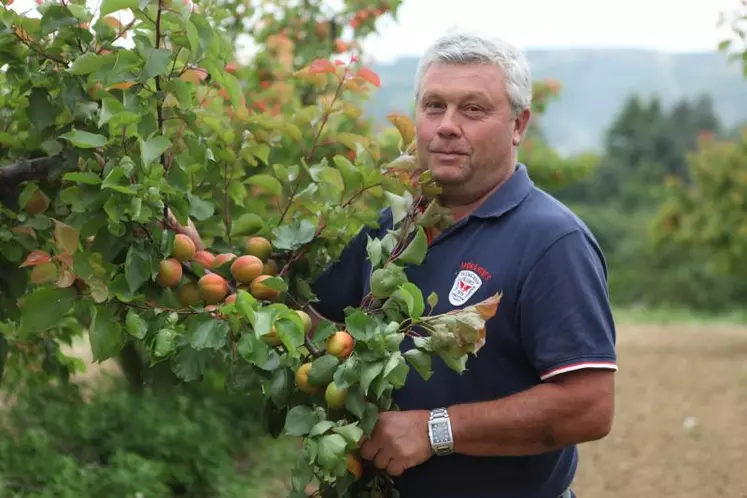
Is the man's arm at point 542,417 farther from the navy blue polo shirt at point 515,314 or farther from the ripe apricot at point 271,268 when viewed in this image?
the ripe apricot at point 271,268

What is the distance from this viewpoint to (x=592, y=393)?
2250 millimetres

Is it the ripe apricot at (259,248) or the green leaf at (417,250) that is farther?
the ripe apricot at (259,248)

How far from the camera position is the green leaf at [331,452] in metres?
2.07

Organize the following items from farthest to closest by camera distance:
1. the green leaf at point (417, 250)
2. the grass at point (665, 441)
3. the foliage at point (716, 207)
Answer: the foliage at point (716, 207), the grass at point (665, 441), the green leaf at point (417, 250)

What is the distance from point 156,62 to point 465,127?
2.65ft

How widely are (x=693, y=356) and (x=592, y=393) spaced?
12718mm

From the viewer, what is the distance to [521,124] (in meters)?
2.71

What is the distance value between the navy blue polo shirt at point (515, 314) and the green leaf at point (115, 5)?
3.13ft

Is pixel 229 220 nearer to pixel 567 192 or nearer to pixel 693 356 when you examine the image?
pixel 693 356

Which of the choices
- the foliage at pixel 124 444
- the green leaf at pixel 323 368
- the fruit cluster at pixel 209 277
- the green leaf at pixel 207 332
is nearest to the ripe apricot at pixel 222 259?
the fruit cluster at pixel 209 277

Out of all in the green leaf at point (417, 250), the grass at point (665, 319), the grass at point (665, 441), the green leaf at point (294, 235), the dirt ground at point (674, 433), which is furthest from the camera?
the grass at point (665, 319)

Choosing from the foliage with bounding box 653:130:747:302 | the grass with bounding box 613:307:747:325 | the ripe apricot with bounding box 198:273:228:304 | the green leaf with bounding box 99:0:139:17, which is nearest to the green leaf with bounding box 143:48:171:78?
the green leaf with bounding box 99:0:139:17

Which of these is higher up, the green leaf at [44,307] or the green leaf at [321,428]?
the green leaf at [44,307]

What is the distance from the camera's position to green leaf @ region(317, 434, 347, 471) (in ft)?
6.79
